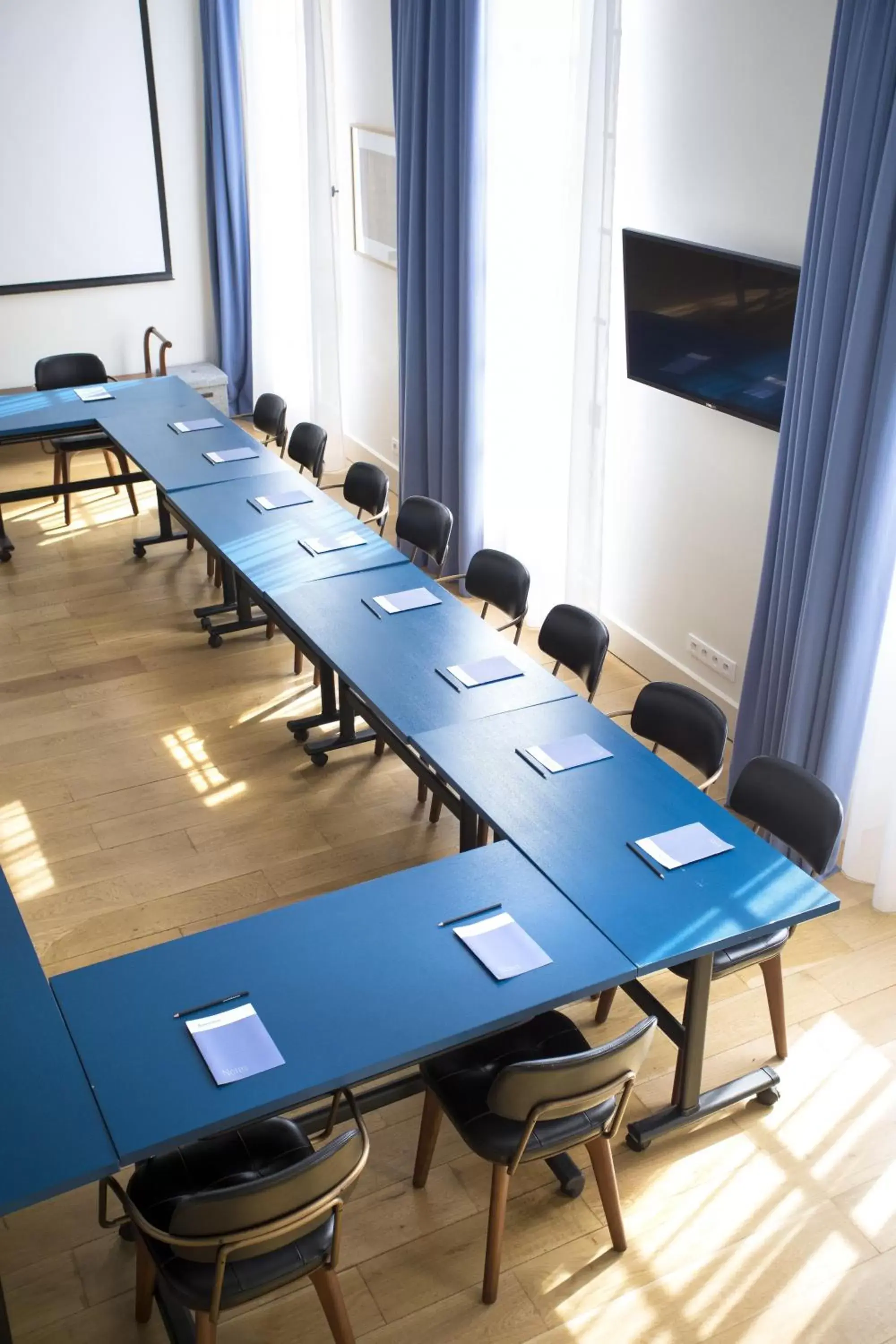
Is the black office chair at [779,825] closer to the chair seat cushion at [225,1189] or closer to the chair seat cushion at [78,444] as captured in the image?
the chair seat cushion at [225,1189]

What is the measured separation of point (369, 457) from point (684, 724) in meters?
4.66

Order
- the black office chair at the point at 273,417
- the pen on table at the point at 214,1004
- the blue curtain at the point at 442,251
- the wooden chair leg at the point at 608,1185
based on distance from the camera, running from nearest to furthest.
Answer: the pen on table at the point at 214,1004 → the wooden chair leg at the point at 608,1185 → the blue curtain at the point at 442,251 → the black office chair at the point at 273,417

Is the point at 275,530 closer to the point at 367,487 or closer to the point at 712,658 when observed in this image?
the point at 367,487

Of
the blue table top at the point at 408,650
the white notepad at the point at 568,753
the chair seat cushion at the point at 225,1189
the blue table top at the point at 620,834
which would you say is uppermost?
the blue table top at the point at 408,650

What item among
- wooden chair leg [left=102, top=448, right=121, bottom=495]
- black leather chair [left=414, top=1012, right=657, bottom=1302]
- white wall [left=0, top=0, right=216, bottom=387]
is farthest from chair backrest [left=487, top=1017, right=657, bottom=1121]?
white wall [left=0, top=0, right=216, bottom=387]

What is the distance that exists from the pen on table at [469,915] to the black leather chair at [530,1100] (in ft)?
1.05

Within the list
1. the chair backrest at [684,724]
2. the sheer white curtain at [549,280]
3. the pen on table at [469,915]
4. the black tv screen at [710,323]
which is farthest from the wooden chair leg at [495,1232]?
the sheer white curtain at [549,280]

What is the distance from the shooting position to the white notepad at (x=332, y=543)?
5125 millimetres

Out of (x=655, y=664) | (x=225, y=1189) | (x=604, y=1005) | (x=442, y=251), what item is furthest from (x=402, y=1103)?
(x=442, y=251)

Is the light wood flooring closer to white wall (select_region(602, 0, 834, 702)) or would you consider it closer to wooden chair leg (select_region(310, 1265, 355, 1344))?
wooden chair leg (select_region(310, 1265, 355, 1344))

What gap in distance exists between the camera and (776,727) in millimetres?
4613

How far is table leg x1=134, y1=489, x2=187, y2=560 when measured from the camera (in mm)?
7008

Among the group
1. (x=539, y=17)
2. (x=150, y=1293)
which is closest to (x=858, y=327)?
(x=539, y=17)

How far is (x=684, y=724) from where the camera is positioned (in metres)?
4.04
